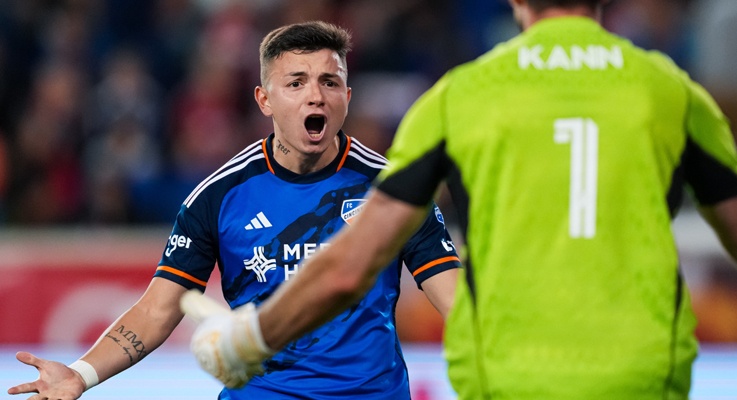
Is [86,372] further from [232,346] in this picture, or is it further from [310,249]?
[232,346]

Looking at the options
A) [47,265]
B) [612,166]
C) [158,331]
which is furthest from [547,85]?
[47,265]

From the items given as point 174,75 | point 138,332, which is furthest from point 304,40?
point 174,75

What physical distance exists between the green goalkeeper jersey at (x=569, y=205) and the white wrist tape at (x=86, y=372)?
6.24 feet

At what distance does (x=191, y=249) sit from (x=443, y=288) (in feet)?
3.51

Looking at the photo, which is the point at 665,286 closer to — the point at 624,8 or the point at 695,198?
the point at 695,198

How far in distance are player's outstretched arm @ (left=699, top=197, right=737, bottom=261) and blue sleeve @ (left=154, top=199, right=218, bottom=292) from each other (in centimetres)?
219

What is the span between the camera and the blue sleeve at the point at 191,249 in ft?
12.1

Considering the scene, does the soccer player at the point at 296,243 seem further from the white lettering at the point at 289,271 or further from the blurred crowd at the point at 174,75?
the blurred crowd at the point at 174,75

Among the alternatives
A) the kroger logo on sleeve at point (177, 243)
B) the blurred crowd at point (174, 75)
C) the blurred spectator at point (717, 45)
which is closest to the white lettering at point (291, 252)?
the kroger logo on sleeve at point (177, 243)

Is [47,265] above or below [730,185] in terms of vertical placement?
below

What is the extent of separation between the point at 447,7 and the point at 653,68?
9.29 meters

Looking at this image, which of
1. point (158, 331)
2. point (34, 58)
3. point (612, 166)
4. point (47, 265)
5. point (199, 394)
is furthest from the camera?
point (34, 58)

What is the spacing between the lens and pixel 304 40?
3830mm

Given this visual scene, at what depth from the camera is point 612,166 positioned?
194 centimetres
